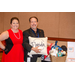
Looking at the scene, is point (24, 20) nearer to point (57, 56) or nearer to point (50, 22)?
point (50, 22)

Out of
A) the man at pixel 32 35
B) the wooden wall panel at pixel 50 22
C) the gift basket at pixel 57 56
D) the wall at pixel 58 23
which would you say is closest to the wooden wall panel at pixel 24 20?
the wall at pixel 58 23

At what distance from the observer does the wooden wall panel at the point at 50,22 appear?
4152mm

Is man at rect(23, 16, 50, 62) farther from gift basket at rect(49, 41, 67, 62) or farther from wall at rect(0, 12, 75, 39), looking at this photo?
wall at rect(0, 12, 75, 39)

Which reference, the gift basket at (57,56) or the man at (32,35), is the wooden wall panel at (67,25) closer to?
the man at (32,35)

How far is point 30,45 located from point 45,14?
10.6 ft

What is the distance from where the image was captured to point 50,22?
425 cm

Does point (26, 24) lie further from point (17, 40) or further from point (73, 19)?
point (17, 40)

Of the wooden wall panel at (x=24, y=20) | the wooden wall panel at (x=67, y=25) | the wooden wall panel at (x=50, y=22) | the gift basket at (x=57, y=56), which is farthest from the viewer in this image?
the wooden wall panel at (x=24, y=20)

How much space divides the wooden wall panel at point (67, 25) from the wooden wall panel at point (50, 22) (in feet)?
0.75

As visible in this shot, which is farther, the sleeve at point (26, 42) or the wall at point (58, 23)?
the wall at point (58, 23)

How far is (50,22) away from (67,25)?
2.65 ft

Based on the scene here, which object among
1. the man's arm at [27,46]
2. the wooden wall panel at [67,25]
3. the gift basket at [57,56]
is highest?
the wooden wall panel at [67,25]

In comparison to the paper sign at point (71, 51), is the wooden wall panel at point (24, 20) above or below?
above

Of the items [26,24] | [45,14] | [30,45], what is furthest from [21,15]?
[30,45]
